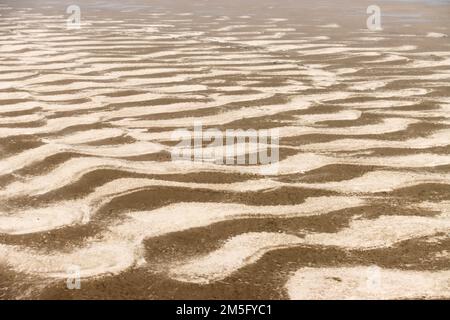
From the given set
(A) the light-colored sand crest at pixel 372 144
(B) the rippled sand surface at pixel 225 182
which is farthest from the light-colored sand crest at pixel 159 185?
(A) the light-colored sand crest at pixel 372 144

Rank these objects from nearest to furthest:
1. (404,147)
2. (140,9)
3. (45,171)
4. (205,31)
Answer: (45,171) < (404,147) < (205,31) < (140,9)

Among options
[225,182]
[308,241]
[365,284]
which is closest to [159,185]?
[225,182]

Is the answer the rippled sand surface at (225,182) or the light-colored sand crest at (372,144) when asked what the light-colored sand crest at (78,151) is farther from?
the light-colored sand crest at (372,144)

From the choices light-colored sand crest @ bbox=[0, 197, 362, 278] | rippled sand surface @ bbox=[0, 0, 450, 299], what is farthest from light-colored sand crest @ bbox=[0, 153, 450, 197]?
light-colored sand crest @ bbox=[0, 197, 362, 278]

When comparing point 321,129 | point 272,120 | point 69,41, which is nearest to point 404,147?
point 321,129

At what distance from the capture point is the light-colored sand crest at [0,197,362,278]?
1.75 m

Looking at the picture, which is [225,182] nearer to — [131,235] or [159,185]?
[159,185]

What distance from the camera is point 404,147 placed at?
112 inches

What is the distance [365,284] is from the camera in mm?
1652

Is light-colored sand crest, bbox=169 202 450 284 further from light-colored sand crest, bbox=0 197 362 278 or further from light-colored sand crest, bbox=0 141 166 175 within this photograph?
light-colored sand crest, bbox=0 141 166 175

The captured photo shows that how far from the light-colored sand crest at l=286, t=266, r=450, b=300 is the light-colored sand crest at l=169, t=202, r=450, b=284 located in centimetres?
16

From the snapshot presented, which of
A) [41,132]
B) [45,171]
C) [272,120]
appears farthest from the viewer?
[272,120]
